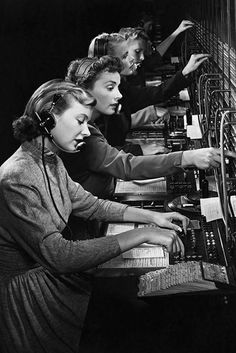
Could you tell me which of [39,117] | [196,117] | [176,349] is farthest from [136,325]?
[196,117]

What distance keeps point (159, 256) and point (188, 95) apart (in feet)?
15.4

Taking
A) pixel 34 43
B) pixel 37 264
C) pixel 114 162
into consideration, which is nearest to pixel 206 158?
pixel 114 162

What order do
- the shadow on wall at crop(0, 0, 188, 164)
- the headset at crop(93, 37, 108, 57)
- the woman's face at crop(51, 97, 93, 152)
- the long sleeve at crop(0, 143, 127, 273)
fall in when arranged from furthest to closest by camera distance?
1. the shadow on wall at crop(0, 0, 188, 164)
2. the headset at crop(93, 37, 108, 57)
3. the woman's face at crop(51, 97, 93, 152)
4. the long sleeve at crop(0, 143, 127, 273)

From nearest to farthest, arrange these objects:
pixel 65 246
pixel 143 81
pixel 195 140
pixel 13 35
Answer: pixel 65 246 < pixel 195 140 < pixel 13 35 < pixel 143 81

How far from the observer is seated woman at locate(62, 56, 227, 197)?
375 centimetres

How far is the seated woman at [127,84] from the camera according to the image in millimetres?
5117

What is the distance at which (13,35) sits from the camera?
740cm

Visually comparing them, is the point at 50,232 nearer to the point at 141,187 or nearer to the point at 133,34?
the point at 141,187

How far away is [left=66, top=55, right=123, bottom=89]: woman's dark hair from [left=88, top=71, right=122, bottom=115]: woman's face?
29 mm

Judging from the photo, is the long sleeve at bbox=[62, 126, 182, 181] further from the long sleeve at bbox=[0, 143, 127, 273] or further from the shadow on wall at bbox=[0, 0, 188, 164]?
the shadow on wall at bbox=[0, 0, 188, 164]

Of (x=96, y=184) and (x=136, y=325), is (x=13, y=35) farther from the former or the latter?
(x=136, y=325)

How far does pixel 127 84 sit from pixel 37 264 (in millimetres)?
3139

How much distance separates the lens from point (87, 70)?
3957 mm

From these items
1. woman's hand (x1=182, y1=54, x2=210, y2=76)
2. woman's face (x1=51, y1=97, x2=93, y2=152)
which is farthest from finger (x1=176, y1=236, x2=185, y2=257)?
woman's hand (x1=182, y1=54, x2=210, y2=76)
